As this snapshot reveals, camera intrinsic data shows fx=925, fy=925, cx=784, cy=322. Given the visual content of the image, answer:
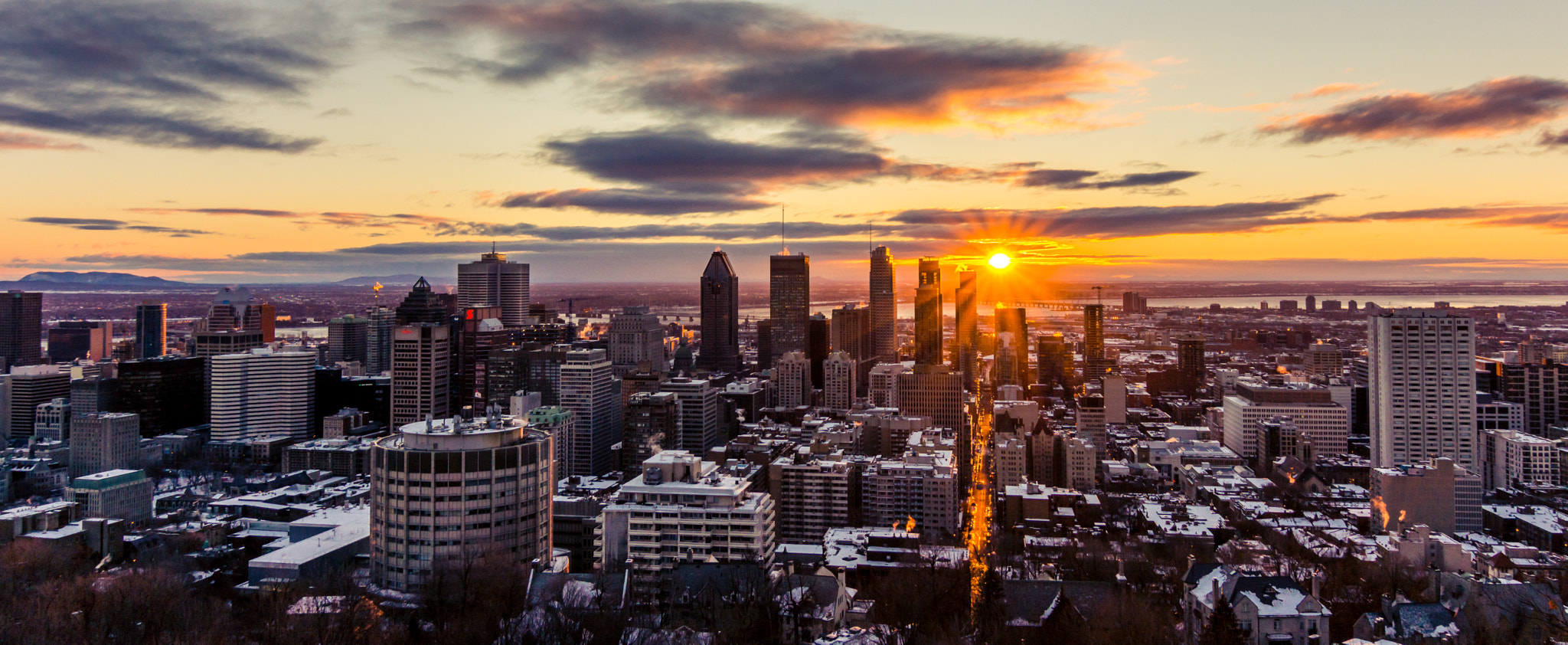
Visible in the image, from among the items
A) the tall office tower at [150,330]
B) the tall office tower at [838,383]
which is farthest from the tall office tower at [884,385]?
the tall office tower at [150,330]

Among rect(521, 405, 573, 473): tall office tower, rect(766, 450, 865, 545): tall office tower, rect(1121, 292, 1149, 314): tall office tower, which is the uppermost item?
rect(1121, 292, 1149, 314): tall office tower

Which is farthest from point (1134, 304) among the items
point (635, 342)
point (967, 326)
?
point (635, 342)

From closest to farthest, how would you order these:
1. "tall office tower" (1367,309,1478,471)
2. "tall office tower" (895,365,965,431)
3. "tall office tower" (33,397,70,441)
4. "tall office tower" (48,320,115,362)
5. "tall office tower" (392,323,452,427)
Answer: "tall office tower" (1367,309,1478,471) → "tall office tower" (392,323,452,427) → "tall office tower" (33,397,70,441) → "tall office tower" (895,365,965,431) → "tall office tower" (48,320,115,362)

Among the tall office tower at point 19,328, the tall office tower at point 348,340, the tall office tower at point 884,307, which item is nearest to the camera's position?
the tall office tower at point 19,328

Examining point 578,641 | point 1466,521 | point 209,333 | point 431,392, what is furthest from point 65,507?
point 1466,521

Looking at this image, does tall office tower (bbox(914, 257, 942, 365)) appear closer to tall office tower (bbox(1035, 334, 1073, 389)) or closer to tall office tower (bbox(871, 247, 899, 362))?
tall office tower (bbox(871, 247, 899, 362))

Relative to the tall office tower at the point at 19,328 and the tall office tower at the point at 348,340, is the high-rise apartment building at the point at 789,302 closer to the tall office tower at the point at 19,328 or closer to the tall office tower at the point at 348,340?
the tall office tower at the point at 348,340

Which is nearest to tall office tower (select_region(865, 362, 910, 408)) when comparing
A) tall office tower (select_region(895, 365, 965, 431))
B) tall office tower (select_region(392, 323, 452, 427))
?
tall office tower (select_region(895, 365, 965, 431))
